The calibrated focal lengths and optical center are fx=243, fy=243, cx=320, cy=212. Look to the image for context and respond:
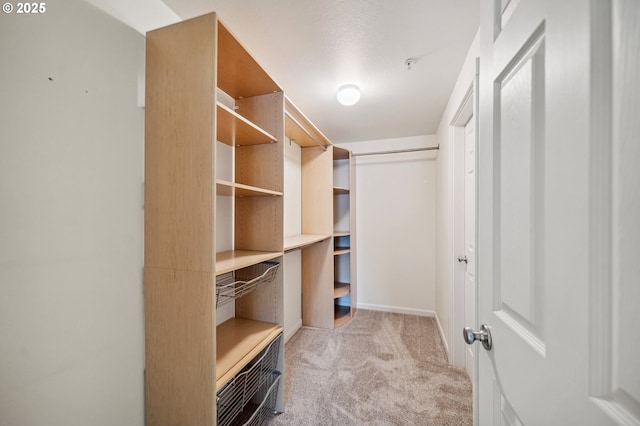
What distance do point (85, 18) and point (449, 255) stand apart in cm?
275

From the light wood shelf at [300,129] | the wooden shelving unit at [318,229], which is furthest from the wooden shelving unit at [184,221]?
the wooden shelving unit at [318,229]

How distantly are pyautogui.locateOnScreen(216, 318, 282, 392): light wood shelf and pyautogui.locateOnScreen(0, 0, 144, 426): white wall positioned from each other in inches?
14.8

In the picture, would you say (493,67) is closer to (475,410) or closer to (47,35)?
(475,410)

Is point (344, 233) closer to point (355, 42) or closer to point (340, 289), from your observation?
point (340, 289)

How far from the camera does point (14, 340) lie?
0.76 metres

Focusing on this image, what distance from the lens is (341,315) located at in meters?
3.18

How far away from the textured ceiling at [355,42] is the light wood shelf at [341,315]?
2.46 m

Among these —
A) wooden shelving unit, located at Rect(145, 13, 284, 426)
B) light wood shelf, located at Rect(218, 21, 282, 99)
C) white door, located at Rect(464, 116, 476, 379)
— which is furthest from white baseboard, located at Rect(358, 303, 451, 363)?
light wood shelf, located at Rect(218, 21, 282, 99)

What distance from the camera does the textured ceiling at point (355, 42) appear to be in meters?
1.24

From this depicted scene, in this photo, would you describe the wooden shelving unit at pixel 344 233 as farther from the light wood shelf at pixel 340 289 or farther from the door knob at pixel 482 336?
the door knob at pixel 482 336

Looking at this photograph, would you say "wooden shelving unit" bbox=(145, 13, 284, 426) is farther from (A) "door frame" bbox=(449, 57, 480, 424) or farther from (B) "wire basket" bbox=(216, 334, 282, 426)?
(A) "door frame" bbox=(449, 57, 480, 424)

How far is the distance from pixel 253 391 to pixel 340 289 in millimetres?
A: 1922

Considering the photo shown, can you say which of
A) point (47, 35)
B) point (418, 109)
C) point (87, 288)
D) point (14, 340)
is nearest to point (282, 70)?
point (47, 35)

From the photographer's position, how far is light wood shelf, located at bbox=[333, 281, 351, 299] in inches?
118
